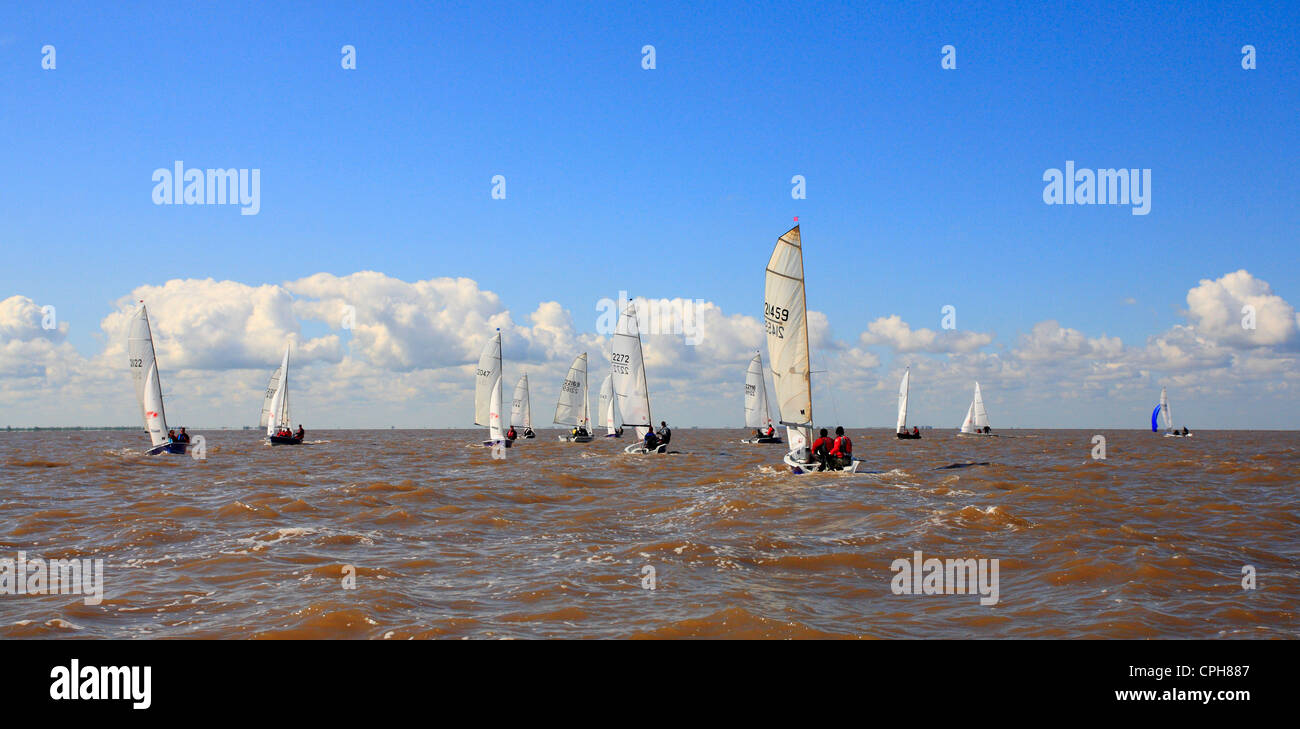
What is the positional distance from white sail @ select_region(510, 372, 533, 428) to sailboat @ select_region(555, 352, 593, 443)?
2.83 m

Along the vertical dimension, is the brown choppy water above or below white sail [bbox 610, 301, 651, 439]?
below

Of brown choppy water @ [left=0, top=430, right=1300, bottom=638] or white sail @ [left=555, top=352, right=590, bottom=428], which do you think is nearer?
brown choppy water @ [left=0, top=430, right=1300, bottom=638]

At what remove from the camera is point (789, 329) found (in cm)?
2762

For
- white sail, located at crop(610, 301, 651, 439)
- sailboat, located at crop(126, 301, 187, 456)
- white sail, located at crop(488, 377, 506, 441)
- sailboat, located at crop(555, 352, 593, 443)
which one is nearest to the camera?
sailboat, located at crop(126, 301, 187, 456)

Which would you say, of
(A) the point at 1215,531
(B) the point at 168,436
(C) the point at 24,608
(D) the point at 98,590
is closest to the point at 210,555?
(D) the point at 98,590

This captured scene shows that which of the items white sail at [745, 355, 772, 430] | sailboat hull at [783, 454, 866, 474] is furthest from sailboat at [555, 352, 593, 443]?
sailboat hull at [783, 454, 866, 474]

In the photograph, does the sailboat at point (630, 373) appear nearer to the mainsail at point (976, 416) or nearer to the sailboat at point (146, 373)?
the sailboat at point (146, 373)

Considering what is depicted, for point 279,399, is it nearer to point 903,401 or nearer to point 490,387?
point 490,387

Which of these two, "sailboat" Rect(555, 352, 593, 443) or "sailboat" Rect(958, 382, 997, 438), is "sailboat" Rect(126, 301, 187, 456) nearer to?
"sailboat" Rect(555, 352, 593, 443)

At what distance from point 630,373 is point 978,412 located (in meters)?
55.4

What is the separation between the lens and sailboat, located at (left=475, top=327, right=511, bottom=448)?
51.8 m
